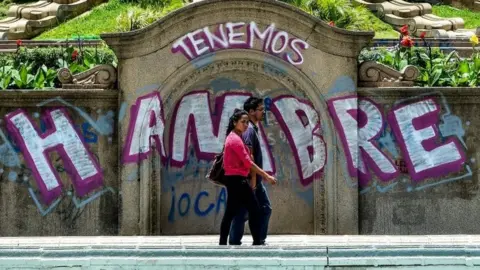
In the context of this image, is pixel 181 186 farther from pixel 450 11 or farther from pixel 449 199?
pixel 450 11

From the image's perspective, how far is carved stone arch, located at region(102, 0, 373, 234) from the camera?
680 inches

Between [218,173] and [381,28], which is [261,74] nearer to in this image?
[218,173]

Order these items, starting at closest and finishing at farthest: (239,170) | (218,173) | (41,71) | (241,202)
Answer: (239,170) → (241,202) → (218,173) → (41,71)

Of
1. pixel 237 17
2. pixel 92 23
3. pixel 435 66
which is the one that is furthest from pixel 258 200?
pixel 92 23

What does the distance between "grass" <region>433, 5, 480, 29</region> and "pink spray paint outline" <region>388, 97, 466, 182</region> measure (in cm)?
1457

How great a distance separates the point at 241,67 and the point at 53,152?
2.47 meters

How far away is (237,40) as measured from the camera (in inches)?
683

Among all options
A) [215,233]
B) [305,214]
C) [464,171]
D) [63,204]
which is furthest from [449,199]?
[63,204]

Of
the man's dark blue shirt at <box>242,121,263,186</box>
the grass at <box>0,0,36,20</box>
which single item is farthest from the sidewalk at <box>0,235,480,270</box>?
the grass at <box>0,0,36,20</box>

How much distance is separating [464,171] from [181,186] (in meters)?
3.41

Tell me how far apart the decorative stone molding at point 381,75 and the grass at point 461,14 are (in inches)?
572

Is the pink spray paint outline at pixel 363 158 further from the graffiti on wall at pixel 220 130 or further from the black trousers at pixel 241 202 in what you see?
the black trousers at pixel 241 202

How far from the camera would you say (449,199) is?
1756 centimetres

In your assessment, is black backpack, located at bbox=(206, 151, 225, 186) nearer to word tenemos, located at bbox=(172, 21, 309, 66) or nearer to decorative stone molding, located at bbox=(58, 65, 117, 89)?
word tenemos, located at bbox=(172, 21, 309, 66)
